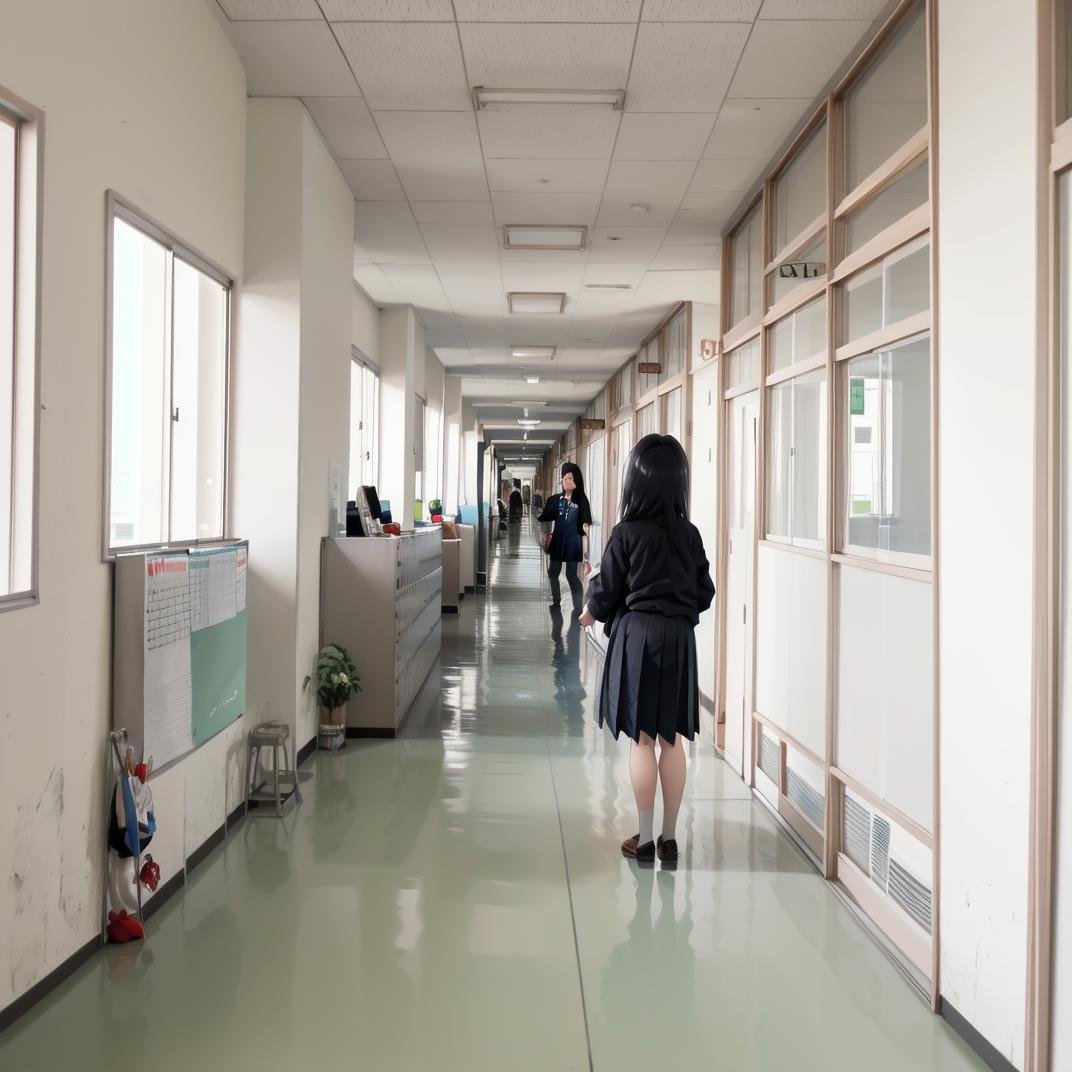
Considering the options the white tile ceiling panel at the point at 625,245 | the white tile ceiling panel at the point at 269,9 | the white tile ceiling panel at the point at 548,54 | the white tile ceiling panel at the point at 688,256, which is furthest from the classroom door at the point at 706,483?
the white tile ceiling panel at the point at 269,9

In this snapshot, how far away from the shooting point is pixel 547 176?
552cm

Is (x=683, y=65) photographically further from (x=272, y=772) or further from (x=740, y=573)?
(x=272, y=772)

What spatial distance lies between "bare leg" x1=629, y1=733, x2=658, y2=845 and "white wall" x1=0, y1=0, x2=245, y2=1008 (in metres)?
1.72

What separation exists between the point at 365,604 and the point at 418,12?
300cm

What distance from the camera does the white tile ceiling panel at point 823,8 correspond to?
3547mm

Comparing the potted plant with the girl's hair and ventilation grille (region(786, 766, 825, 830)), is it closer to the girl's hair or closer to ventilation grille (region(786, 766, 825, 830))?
the girl's hair

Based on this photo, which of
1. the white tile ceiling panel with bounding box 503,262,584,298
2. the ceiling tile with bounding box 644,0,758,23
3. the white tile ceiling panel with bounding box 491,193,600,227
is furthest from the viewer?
the white tile ceiling panel with bounding box 503,262,584,298

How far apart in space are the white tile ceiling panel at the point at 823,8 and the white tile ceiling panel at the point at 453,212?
8.79 ft

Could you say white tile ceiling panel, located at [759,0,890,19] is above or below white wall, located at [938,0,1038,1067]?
above

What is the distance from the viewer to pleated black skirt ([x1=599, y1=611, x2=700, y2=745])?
373 centimetres

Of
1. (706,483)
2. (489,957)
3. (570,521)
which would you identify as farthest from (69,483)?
(570,521)

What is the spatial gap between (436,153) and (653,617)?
2872 mm

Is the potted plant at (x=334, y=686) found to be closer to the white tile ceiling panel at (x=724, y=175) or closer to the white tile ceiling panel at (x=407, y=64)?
the white tile ceiling panel at (x=407, y=64)

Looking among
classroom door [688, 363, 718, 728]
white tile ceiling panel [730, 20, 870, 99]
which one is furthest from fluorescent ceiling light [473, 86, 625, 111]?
classroom door [688, 363, 718, 728]
